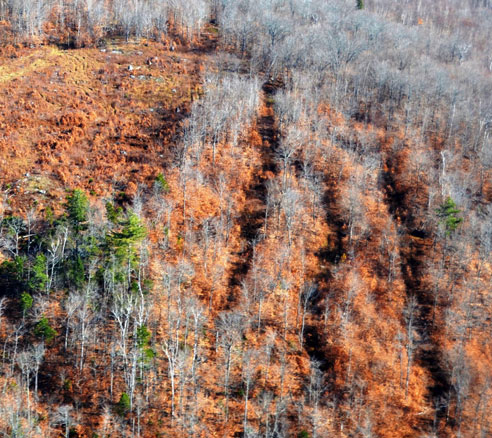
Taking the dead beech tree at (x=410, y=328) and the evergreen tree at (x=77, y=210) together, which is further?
the evergreen tree at (x=77, y=210)

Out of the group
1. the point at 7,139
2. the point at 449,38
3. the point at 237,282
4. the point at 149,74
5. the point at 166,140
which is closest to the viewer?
the point at 237,282

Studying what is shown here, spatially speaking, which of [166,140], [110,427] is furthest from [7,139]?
[110,427]

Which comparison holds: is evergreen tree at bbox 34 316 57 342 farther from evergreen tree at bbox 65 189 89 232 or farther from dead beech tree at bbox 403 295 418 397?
dead beech tree at bbox 403 295 418 397

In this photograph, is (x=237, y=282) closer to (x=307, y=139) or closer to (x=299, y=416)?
(x=299, y=416)

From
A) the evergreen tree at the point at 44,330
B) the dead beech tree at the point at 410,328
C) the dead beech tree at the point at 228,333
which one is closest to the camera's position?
the evergreen tree at the point at 44,330

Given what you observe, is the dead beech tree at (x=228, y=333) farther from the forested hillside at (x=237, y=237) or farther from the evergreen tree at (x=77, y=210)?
the evergreen tree at (x=77, y=210)

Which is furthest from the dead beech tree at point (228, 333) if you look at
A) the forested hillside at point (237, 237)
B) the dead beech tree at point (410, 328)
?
the dead beech tree at point (410, 328)

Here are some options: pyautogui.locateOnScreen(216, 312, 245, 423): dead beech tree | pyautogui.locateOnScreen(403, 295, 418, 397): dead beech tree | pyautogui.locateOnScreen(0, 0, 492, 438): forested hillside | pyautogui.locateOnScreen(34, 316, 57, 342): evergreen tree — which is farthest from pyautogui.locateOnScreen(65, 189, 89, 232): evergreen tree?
pyautogui.locateOnScreen(403, 295, 418, 397): dead beech tree

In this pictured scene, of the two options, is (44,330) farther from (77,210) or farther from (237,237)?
(237,237)
